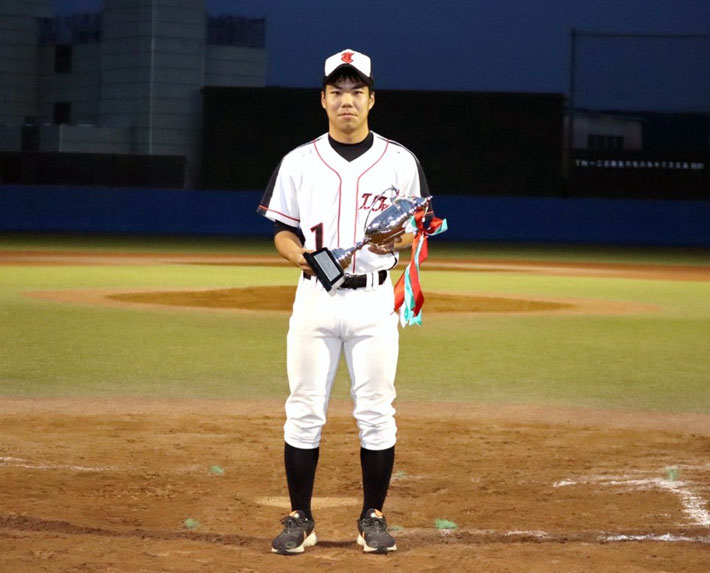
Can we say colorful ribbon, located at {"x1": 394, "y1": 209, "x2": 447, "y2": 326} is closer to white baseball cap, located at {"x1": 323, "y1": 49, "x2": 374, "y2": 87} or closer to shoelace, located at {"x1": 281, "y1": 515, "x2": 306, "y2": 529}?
white baseball cap, located at {"x1": 323, "y1": 49, "x2": 374, "y2": 87}

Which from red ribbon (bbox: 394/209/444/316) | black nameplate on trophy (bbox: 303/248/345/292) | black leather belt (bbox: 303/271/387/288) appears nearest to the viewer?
black nameplate on trophy (bbox: 303/248/345/292)

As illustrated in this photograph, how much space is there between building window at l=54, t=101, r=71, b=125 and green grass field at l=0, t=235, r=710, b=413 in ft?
91.8

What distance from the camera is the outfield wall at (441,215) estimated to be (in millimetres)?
33250

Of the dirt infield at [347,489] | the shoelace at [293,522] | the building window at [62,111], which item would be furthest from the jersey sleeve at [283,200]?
the building window at [62,111]

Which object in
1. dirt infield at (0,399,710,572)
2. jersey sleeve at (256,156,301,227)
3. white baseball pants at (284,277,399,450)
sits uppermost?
jersey sleeve at (256,156,301,227)

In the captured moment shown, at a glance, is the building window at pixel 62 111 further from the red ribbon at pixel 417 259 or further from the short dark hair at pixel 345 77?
the short dark hair at pixel 345 77

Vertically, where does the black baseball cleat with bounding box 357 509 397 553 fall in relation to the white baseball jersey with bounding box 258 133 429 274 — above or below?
below

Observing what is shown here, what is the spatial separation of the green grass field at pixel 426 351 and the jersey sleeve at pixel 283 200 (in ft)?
14.0

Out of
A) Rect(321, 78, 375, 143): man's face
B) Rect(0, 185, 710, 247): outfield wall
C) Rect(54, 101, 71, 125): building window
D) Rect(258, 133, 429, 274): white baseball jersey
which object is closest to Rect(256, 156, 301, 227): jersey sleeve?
Rect(258, 133, 429, 274): white baseball jersey

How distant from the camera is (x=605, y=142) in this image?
3294cm

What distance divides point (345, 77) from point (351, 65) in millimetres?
60

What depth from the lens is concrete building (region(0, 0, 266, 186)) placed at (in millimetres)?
42688

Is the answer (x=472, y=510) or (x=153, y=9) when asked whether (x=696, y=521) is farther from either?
(x=153, y=9)

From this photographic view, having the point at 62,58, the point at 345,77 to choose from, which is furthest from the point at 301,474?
the point at 62,58
